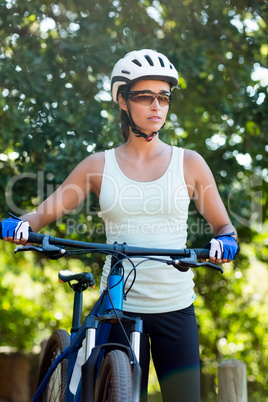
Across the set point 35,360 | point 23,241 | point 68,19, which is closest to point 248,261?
point 35,360

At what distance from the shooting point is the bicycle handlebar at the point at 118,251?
2068 mm

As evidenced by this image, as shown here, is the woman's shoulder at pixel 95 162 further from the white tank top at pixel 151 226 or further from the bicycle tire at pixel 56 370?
the bicycle tire at pixel 56 370

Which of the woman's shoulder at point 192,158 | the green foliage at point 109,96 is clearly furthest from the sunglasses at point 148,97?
the green foliage at point 109,96

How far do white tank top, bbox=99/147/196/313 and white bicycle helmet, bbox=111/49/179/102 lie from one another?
0.43 m

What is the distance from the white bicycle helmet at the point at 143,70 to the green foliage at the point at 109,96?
178 centimetres

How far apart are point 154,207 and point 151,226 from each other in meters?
0.08

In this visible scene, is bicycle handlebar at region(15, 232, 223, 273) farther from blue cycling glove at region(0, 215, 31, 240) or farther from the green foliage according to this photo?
the green foliage

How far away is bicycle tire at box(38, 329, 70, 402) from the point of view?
2841 mm

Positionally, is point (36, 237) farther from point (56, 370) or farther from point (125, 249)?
point (56, 370)

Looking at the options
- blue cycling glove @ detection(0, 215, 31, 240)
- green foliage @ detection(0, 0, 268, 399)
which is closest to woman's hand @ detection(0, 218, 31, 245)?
blue cycling glove @ detection(0, 215, 31, 240)

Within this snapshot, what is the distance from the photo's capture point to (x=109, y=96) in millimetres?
4852

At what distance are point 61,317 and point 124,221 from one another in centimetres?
501

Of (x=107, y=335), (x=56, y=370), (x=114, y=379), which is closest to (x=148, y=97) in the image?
(x=107, y=335)

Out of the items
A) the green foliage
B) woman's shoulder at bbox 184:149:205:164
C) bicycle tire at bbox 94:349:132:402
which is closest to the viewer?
bicycle tire at bbox 94:349:132:402
